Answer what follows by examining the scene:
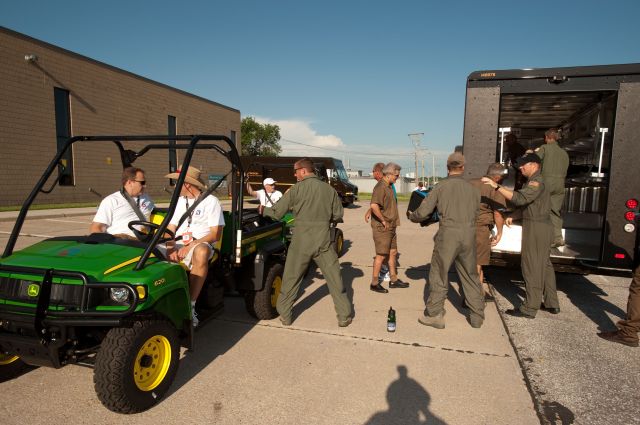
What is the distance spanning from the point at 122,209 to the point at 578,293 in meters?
6.36

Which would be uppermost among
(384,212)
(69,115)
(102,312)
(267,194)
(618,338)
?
(69,115)

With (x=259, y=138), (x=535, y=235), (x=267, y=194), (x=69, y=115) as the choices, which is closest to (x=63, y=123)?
(x=69, y=115)

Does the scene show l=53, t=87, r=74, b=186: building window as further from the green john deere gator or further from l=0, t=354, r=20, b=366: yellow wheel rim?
the green john deere gator

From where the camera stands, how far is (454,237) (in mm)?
4145

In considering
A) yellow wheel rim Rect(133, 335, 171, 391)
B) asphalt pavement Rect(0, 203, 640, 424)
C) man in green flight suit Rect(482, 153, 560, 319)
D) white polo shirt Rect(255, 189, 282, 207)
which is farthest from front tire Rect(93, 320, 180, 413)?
white polo shirt Rect(255, 189, 282, 207)

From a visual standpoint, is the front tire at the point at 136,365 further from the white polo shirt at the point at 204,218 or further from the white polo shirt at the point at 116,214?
the white polo shirt at the point at 116,214

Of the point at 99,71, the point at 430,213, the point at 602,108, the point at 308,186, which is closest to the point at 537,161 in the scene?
the point at 430,213

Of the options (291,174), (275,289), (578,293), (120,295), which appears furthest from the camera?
(291,174)

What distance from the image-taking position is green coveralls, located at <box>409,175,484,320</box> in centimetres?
414

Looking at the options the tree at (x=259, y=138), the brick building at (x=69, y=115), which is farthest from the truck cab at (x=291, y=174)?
the tree at (x=259, y=138)

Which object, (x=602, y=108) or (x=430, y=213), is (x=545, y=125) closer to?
(x=602, y=108)

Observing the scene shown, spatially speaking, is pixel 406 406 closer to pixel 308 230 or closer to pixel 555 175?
pixel 308 230

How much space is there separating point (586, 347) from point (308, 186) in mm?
3252

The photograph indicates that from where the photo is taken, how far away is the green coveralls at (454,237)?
13.6ft
